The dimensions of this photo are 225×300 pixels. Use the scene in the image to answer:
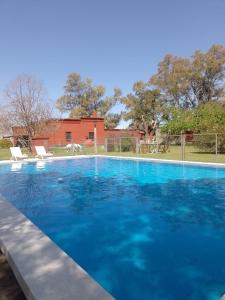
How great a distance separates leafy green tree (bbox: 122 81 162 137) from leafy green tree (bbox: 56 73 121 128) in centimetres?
829

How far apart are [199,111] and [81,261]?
31.4 metres

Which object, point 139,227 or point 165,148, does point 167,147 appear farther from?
point 139,227

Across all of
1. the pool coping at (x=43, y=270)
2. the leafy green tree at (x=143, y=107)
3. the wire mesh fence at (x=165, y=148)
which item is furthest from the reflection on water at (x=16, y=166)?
the leafy green tree at (x=143, y=107)

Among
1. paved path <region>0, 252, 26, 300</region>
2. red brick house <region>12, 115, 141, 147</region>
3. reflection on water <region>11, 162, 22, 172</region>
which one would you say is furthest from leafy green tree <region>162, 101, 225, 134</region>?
paved path <region>0, 252, 26, 300</region>

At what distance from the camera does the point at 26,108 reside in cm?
2577

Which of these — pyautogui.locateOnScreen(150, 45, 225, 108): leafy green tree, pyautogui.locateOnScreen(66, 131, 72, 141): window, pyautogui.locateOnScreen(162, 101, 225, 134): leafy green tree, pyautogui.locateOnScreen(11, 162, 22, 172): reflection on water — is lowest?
pyautogui.locateOnScreen(11, 162, 22, 172): reflection on water

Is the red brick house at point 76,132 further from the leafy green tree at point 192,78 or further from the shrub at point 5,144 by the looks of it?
the leafy green tree at point 192,78

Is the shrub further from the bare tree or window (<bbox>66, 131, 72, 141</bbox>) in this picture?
window (<bbox>66, 131, 72, 141</bbox>)

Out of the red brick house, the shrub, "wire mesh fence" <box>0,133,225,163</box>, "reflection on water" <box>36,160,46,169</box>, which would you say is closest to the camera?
"reflection on water" <box>36,160,46,169</box>

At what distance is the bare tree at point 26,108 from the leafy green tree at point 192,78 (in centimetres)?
2239

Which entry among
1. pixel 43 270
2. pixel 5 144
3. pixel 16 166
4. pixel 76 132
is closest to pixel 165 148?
pixel 16 166

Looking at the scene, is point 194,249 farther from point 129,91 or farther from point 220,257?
point 129,91

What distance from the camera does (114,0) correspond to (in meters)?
18.2

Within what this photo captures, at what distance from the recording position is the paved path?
2.56 m
